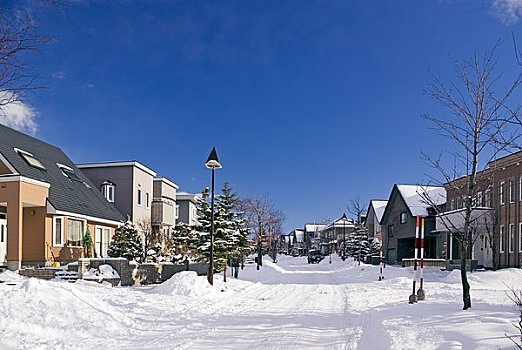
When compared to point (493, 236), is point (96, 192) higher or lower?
higher

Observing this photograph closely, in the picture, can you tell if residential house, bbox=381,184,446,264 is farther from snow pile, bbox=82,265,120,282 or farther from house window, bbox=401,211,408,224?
snow pile, bbox=82,265,120,282

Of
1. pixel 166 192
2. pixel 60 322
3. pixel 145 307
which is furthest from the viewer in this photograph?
pixel 166 192

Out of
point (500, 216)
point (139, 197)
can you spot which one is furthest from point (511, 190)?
point (139, 197)

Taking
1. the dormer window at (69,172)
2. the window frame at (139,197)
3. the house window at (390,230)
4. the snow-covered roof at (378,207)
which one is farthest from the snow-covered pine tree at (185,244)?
the snow-covered roof at (378,207)

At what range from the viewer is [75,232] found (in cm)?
3030

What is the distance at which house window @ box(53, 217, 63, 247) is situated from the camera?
28.2m

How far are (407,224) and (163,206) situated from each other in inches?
896

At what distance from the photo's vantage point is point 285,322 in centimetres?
1230

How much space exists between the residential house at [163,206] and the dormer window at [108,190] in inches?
170

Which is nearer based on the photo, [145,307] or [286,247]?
[145,307]

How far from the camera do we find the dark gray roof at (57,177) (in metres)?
28.5

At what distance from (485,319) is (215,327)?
5575mm

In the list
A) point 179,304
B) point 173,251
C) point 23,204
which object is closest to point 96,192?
point 173,251

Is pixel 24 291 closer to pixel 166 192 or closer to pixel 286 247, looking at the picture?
pixel 166 192
